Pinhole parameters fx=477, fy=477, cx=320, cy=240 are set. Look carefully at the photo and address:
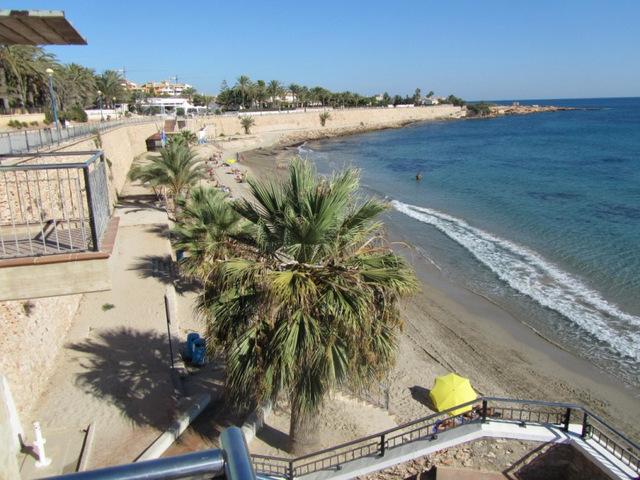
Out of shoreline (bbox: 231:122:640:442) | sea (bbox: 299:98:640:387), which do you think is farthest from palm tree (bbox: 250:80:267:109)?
shoreline (bbox: 231:122:640:442)

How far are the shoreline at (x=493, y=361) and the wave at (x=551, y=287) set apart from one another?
171 centimetres

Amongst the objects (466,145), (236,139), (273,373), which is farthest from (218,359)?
(466,145)

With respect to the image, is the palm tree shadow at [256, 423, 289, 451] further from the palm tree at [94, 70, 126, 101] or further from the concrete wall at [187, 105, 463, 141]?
the palm tree at [94, 70, 126, 101]

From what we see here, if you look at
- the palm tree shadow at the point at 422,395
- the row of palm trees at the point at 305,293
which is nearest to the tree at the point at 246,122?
the palm tree shadow at the point at 422,395

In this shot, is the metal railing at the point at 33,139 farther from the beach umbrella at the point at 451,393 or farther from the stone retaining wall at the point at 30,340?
the beach umbrella at the point at 451,393

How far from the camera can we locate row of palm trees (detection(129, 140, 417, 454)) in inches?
221

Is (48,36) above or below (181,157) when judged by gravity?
above

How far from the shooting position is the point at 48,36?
4.46 meters

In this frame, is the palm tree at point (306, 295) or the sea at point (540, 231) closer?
the palm tree at point (306, 295)

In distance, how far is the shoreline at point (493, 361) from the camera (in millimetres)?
11289

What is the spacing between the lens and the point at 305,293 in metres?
5.52

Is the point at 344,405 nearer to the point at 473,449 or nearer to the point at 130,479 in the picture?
the point at 473,449

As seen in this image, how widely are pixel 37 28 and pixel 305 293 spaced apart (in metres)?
3.65

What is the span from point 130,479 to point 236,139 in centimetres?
6857
